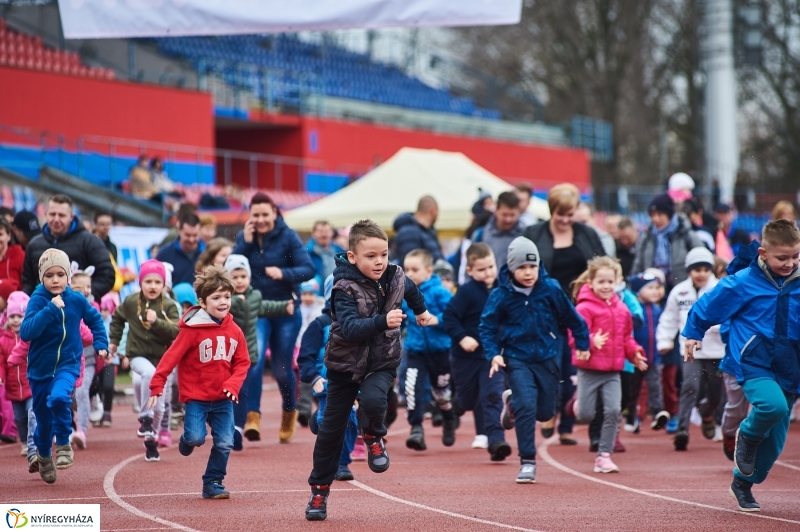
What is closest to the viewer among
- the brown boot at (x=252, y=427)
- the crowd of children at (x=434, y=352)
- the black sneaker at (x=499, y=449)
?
the crowd of children at (x=434, y=352)

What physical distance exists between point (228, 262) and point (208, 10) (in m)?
2.21

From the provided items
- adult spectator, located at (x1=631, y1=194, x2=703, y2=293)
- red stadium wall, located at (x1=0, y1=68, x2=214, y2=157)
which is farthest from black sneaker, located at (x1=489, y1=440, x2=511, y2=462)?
red stadium wall, located at (x1=0, y1=68, x2=214, y2=157)

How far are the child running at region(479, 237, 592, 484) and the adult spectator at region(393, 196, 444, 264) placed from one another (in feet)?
16.4

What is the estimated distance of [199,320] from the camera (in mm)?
8539

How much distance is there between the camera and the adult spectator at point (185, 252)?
12750mm

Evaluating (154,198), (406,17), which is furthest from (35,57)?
(406,17)

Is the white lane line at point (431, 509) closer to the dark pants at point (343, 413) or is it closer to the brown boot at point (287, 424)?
the dark pants at point (343, 413)

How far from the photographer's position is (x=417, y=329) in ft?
38.2

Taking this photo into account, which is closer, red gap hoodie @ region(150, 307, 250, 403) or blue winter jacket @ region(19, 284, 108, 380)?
red gap hoodie @ region(150, 307, 250, 403)

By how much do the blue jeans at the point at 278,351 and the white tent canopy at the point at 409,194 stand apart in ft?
27.1

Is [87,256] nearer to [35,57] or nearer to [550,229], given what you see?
[550,229]

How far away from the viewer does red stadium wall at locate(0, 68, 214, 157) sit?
81.1 ft

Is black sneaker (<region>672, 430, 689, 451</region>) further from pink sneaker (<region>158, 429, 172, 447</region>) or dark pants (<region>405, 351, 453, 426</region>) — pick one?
pink sneaker (<region>158, 429, 172, 447</region>)

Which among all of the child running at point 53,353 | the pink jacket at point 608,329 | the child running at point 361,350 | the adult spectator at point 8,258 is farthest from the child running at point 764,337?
the adult spectator at point 8,258
